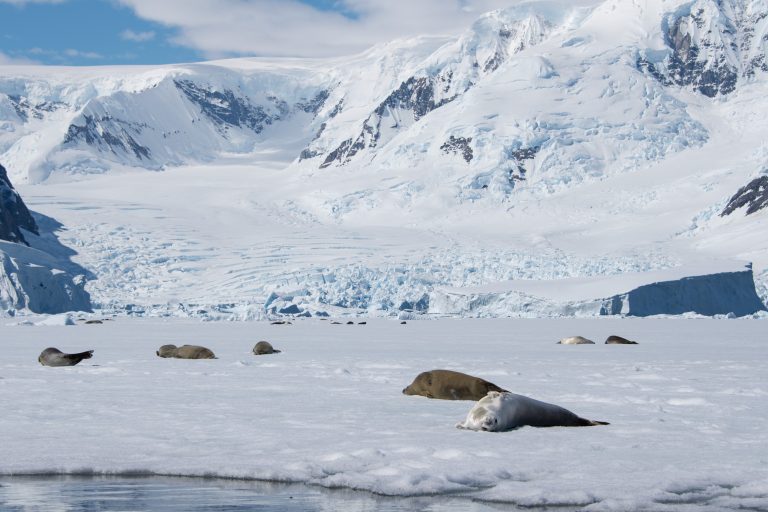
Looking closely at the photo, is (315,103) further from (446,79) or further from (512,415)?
(512,415)

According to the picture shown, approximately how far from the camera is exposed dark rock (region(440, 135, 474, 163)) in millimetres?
90875

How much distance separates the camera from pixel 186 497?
4.64 metres

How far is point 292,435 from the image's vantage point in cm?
635

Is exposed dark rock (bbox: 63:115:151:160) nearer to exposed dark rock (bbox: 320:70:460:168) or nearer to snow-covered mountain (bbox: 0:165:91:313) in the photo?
exposed dark rock (bbox: 320:70:460:168)

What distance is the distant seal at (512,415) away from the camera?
6.51m

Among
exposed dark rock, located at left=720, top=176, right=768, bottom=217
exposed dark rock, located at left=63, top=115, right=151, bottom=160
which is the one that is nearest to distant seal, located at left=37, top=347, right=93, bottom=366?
exposed dark rock, located at left=720, top=176, right=768, bottom=217

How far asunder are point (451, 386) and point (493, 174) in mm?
77605

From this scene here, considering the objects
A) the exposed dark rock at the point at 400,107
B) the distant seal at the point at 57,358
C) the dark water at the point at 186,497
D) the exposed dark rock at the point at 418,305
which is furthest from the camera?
the exposed dark rock at the point at 400,107

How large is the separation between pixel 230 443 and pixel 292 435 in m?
0.51

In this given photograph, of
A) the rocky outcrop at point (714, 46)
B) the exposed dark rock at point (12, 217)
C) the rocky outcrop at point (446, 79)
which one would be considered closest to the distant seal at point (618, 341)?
the exposed dark rock at point (12, 217)

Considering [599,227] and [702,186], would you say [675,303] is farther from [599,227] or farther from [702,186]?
[702,186]

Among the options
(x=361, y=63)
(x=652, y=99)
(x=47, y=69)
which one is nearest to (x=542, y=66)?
(x=652, y=99)

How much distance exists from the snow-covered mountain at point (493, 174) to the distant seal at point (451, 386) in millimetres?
34794

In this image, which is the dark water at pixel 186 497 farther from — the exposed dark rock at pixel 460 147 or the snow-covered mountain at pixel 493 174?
the exposed dark rock at pixel 460 147
